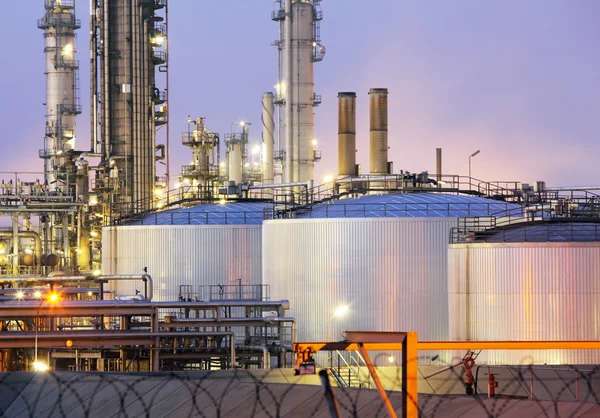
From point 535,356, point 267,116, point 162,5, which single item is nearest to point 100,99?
point 162,5

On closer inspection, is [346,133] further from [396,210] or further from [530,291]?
[530,291]

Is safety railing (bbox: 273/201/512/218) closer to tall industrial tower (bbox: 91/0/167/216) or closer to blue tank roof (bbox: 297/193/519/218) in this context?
blue tank roof (bbox: 297/193/519/218)

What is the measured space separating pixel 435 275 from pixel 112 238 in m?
15.8

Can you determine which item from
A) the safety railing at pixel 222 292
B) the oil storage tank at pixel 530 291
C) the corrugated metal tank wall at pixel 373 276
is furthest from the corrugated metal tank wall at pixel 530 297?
the safety railing at pixel 222 292

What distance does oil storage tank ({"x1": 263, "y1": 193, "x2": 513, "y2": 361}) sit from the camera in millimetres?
37281

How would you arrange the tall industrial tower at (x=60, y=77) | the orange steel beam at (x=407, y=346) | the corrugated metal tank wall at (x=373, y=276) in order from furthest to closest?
the tall industrial tower at (x=60, y=77) < the corrugated metal tank wall at (x=373, y=276) < the orange steel beam at (x=407, y=346)

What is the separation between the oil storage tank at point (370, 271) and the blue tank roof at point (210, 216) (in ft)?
24.1

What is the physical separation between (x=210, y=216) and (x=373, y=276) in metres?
11.5

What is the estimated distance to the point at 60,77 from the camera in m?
72.0

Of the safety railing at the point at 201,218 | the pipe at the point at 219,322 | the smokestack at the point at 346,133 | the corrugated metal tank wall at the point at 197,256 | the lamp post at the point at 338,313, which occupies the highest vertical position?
the smokestack at the point at 346,133

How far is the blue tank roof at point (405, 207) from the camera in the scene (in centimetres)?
3941

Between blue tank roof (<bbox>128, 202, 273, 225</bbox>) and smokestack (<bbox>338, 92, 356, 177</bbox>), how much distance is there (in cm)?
1273

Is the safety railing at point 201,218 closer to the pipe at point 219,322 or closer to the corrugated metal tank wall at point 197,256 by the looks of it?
the corrugated metal tank wall at point 197,256

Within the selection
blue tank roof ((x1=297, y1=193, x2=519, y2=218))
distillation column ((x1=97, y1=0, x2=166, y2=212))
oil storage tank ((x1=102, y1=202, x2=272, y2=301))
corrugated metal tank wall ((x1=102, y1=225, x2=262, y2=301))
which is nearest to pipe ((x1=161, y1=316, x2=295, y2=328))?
blue tank roof ((x1=297, y1=193, x2=519, y2=218))
